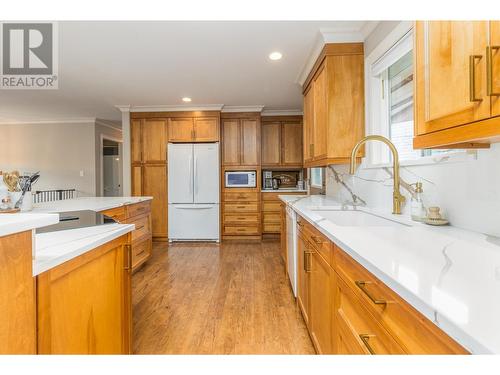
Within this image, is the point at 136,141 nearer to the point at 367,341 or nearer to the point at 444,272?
the point at 367,341

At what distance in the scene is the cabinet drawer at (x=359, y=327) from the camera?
0.79 metres

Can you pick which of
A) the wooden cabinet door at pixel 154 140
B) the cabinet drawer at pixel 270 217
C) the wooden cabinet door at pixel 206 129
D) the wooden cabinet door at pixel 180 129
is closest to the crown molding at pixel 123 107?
the wooden cabinet door at pixel 154 140

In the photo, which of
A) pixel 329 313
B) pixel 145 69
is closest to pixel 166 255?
pixel 145 69

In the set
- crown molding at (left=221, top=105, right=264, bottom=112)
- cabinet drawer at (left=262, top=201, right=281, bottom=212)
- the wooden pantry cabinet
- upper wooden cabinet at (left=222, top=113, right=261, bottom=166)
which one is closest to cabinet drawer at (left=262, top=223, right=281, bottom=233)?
cabinet drawer at (left=262, top=201, right=281, bottom=212)

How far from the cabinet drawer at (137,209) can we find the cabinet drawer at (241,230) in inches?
68.1

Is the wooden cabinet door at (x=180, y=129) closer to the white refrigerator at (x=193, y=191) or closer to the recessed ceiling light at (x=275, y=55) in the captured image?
the white refrigerator at (x=193, y=191)

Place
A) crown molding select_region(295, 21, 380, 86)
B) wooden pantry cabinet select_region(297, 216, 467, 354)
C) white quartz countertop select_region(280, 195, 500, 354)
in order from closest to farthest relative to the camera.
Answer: white quartz countertop select_region(280, 195, 500, 354)
wooden pantry cabinet select_region(297, 216, 467, 354)
crown molding select_region(295, 21, 380, 86)

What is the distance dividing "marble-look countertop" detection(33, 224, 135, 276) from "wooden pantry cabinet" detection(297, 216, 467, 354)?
1061 millimetres

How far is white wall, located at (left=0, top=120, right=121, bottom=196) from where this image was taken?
6258mm

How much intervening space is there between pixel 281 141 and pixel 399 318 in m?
4.86

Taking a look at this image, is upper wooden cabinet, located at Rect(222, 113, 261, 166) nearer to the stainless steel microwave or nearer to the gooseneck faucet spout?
the stainless steel microwave

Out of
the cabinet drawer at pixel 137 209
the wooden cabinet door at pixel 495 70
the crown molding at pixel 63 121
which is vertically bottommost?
the cabinet drawer at pixel 137 209

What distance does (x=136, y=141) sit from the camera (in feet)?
16.6

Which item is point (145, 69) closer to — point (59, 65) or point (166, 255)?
point (59, 65)
